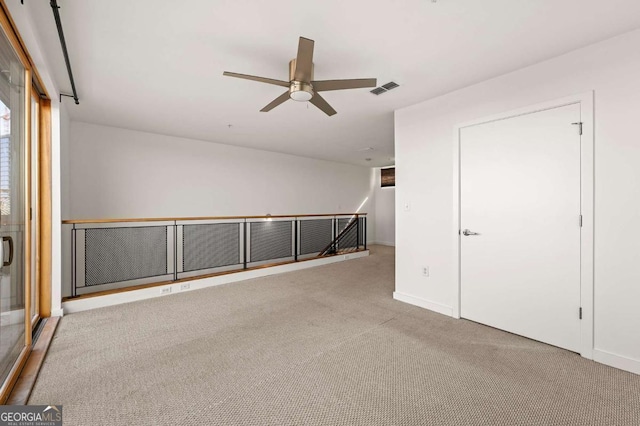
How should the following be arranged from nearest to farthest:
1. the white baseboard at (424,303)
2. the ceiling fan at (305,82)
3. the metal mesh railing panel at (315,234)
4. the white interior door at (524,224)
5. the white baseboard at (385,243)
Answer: the ceiling fan at (305,82) → the white interior door at (524,224) → the white baseboard at (424,303) → the metal mesh railing panel at (315,234) → the white baseboard at (385,243)

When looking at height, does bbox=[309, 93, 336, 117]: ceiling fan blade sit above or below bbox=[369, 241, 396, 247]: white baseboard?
above

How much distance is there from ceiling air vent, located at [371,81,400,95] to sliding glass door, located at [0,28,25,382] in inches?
120

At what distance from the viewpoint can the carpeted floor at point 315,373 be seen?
67.1 inches

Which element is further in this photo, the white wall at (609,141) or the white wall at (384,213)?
the white wall at (384,213)

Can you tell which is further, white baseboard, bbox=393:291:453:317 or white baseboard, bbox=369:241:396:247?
white baseboard, bbox=369:241:396:247

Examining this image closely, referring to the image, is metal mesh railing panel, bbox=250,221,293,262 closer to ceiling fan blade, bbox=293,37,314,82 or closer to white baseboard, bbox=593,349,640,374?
ceiling fan blade, bbox=293,37,314,82

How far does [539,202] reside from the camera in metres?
2.65

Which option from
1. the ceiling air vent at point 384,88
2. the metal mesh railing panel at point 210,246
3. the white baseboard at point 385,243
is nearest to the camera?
the ceiling air vent at point 384,88

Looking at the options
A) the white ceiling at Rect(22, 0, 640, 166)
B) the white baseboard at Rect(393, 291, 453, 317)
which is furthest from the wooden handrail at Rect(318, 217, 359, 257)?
the white ceiling at Rect(22, 0, 640, 166)

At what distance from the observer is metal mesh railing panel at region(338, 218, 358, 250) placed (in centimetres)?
712

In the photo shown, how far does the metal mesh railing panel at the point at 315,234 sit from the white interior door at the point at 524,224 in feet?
12.2

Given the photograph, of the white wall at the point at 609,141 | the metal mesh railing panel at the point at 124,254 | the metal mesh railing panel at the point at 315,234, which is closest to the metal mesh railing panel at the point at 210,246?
the metal mesh railing panel at the point at 124,254

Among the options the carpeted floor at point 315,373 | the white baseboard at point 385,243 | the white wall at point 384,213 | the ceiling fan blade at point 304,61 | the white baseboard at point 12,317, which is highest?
the ceiling fan blade at point 304,61

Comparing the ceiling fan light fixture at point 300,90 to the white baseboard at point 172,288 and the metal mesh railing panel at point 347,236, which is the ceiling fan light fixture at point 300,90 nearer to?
the white baseboard at point 172,288
